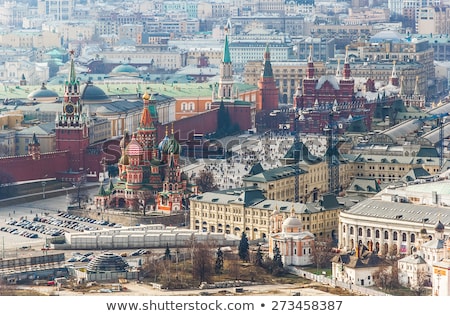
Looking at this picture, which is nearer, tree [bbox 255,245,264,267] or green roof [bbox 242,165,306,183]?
tree [bbox 255,245,264,267]

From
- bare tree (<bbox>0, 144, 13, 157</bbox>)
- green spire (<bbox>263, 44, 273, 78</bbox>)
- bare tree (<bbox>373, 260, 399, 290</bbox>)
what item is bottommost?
bare tree (<bbox>373, 260, 399, 290</bbox>)

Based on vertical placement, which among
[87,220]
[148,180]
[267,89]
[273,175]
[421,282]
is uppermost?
[273,175]

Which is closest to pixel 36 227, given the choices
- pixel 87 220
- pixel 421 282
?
pixel 87 220

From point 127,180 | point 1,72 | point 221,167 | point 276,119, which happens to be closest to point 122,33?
point 1,72

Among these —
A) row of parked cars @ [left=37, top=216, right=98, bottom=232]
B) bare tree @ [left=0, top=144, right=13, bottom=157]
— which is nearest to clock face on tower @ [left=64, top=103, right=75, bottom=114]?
bare tree @ [left=0, top=144, right=13, bottom=157]

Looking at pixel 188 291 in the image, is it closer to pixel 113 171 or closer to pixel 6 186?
pixel 6 186

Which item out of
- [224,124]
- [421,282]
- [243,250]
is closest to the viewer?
[421,282]

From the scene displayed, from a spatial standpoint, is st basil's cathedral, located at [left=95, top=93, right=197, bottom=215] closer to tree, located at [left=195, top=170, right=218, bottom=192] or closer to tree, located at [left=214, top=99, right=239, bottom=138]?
tree, located at [left=195, top=170, right=218, bottom=192]

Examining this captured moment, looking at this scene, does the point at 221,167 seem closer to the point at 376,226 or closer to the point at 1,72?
the point at 376,226
